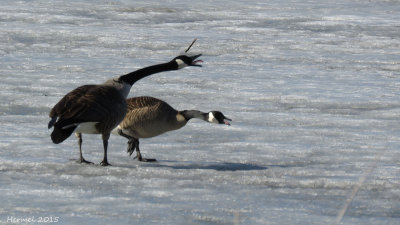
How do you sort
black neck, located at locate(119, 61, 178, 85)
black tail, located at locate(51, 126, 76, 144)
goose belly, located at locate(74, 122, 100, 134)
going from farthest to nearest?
black neck, located at locate(119, 61, 178, 85) < goose belly, located at locate(74, 122, 100, 134) < black tail, located at locate(51, 126, 76, 144)

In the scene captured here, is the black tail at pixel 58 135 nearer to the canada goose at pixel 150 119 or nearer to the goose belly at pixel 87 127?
the goose belly at pixel 87 127

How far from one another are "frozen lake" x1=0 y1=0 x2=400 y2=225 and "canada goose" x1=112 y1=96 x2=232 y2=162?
0.23 metres

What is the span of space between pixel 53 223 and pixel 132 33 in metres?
10.7

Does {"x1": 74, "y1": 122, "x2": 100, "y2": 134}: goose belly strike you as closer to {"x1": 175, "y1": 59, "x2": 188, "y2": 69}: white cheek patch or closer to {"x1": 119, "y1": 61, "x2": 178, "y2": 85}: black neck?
{"x1": 119, "y1": 61, "x2": 178, "y2": 85}: black neck

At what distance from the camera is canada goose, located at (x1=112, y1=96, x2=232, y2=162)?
6.51m

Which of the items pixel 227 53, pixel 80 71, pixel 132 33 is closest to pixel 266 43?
pixel 227 53

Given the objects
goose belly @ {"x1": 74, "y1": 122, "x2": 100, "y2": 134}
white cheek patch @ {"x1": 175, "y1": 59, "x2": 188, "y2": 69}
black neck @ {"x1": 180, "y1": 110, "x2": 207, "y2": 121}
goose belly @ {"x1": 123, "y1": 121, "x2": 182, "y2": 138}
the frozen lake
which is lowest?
the frozen lake

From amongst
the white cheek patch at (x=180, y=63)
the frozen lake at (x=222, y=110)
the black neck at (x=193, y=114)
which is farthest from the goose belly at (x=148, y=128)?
the white cheek patch at (x=180, y=63)

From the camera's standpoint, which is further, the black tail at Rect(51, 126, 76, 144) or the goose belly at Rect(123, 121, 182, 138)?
the goose belly at Rect(123, 121, 182, 138)

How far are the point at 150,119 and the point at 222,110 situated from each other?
2486mm

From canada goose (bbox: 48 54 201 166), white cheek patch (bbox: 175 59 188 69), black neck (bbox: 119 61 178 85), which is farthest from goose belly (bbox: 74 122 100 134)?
white cheek patch (bbox: 175 59 188 69)

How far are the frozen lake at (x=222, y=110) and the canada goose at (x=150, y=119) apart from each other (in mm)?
229

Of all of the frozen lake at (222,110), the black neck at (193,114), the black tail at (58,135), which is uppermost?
the black tail at (58,135)

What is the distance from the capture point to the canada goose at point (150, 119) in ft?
21.4
